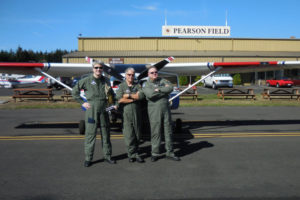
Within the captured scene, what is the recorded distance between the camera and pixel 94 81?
5082 millimetres

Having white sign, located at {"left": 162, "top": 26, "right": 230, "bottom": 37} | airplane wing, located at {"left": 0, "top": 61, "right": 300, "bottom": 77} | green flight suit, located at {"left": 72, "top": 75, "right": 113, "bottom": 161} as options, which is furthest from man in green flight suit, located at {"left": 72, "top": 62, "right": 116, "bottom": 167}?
white sign, located at {"left": 162, "top": 26, "right": 230, "bottom": 37}

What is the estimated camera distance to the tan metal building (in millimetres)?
37812

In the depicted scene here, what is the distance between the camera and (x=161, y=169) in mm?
4754

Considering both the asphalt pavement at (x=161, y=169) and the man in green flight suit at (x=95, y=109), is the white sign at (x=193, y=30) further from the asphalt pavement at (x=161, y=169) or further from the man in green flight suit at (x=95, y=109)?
the man in green flight suit at (x=95, y=109)

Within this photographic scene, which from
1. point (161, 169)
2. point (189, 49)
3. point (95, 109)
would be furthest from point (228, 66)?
point (189, 49)

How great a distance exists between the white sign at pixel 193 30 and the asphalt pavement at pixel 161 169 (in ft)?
116

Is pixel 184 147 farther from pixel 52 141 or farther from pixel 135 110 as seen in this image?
pixel 52 141

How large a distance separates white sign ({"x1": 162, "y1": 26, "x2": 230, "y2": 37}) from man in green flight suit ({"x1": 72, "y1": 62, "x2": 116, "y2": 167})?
37.6m

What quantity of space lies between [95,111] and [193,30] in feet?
128

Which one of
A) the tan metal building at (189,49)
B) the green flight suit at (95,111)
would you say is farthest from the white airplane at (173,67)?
the tan metal building at (189,49)

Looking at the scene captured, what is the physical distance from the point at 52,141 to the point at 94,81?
2.79 metres

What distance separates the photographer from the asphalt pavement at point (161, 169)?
3.80m

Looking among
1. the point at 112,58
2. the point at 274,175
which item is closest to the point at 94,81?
the point at 274,175

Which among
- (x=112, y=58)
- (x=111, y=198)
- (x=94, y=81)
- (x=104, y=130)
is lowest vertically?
(x=111, y=198)
